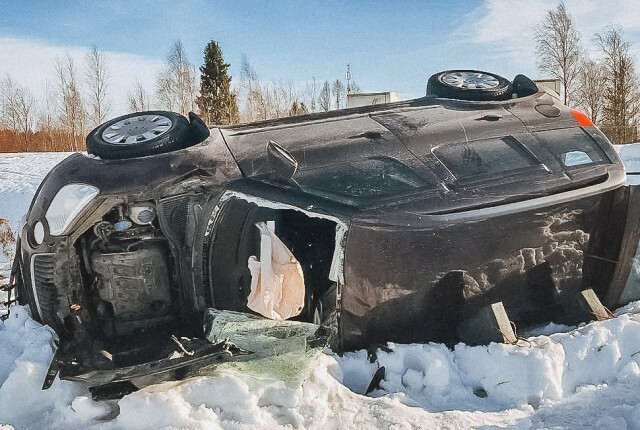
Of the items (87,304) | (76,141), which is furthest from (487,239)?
(76,141)

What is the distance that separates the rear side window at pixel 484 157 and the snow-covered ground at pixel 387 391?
1012 millimetres

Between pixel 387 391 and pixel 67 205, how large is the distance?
199 cm

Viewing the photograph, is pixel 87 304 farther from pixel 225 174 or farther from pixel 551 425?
pixel 551 425

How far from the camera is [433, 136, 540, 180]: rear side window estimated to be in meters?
3.35

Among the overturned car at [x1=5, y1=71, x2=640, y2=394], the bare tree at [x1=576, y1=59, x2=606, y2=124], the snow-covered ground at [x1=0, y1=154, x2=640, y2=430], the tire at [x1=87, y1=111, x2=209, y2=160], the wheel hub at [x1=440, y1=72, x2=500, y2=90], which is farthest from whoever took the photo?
the bare tree at [x1=576, y1=59, x2=606, y2=124]

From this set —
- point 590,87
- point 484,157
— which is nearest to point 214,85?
point 590,87

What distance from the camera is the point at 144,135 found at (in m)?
3.47

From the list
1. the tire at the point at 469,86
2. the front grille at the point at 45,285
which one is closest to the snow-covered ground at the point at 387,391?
the front grille at the point at 45,285

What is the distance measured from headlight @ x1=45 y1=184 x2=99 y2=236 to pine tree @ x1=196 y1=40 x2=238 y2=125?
95.3 feet

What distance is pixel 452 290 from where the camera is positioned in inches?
134

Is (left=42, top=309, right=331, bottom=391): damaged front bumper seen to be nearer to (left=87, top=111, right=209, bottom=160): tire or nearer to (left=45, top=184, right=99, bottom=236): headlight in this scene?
(left=45, top=184, right=99, bottom=236): headlight

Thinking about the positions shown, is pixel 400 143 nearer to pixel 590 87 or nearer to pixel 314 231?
pixel 314 231

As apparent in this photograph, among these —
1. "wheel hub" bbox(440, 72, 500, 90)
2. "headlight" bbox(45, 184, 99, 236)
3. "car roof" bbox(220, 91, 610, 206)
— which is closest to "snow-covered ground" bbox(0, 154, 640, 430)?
"headlight" bbox(45, 184, 99, 236)

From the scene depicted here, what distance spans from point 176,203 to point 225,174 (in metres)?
Answer: 0.32
